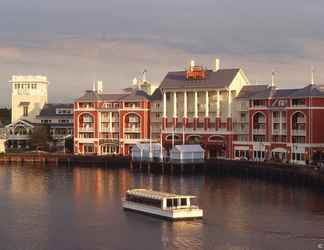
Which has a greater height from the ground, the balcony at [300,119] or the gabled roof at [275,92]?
the gabled roof at [275,92]

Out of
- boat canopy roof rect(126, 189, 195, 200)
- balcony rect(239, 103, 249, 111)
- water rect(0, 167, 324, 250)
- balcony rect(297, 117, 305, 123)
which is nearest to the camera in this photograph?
water rect(0, 167, 324, 250)

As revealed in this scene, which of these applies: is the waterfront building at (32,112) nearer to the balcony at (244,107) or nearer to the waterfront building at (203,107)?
the waterfront building at (203,107)

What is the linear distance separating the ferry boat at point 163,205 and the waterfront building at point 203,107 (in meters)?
37.7

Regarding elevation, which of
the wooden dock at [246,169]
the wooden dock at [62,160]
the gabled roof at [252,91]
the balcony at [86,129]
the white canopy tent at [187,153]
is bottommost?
the wooden dock at [246,169]

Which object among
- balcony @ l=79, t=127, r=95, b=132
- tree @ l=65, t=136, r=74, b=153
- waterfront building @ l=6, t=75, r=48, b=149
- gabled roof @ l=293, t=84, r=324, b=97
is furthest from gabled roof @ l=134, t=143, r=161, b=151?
waterfront building @ l=6, t=75, r=48, b=149

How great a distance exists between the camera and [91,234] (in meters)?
42.2

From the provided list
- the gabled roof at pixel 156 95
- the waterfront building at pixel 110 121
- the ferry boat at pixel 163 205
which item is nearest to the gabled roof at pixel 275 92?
the gabled roof at pixel 156 95

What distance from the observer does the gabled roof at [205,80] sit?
3528 inches

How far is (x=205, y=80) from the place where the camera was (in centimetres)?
9112

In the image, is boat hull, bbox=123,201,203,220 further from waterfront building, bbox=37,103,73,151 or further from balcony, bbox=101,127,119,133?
waterfront building, bbox=37,103,73,151

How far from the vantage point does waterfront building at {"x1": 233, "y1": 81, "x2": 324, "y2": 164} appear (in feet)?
254

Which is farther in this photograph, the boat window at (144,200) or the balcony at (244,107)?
the balcony at (244,107)

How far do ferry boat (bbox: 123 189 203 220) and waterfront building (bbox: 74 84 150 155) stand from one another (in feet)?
145

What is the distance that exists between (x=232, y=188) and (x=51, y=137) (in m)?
51.9
